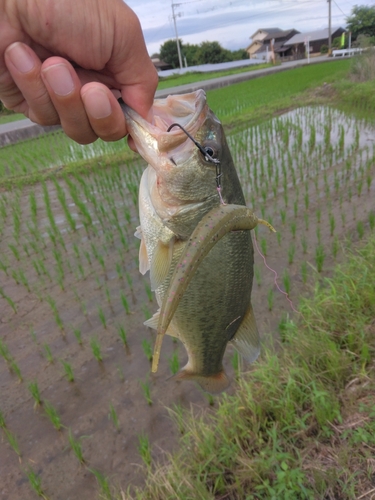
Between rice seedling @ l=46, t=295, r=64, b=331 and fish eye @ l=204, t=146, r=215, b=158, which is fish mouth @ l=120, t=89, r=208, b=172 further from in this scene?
rice seedling @ l=46, t=295, r=64, b=331

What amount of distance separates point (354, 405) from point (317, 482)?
56 cm

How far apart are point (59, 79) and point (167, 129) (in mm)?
399

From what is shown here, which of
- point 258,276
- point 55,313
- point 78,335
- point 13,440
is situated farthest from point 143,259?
point 258,276

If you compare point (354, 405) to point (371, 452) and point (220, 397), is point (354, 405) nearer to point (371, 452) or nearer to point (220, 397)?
point (371, 452)

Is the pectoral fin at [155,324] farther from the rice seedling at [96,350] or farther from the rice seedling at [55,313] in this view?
the rice seedling at [55,313]

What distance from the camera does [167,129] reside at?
1366mm

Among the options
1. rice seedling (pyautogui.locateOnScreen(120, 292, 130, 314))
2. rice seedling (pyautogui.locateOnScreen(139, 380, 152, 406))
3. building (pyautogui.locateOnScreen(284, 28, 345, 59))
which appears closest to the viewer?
rice seedling (pyautogui.locateOnScreen(139, 380, 152, 406))

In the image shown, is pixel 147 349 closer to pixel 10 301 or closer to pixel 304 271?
pixel 10 301

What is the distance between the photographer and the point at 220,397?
9.80ft

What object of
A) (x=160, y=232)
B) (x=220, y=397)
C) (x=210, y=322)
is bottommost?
(x=220, y=397)

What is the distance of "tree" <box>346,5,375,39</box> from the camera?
44.3m

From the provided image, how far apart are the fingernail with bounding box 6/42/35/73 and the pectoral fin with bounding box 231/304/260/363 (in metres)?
1.24

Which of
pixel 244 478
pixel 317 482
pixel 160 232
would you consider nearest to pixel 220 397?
pixel 244 478

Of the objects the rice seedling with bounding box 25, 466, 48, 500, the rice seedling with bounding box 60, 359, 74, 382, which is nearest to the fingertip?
the rice seedling with bounding box 25, 466, 48, 500
